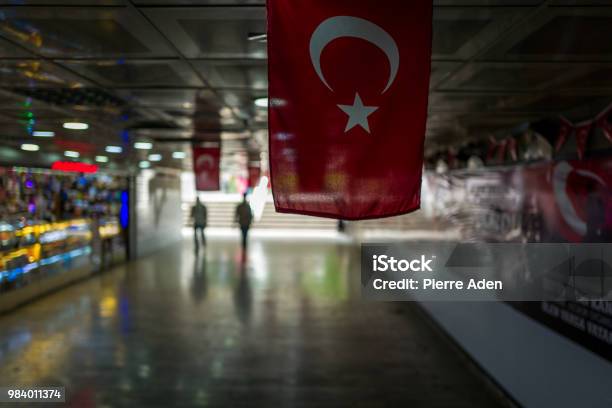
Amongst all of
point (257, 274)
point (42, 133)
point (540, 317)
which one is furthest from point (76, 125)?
point (540, 317)

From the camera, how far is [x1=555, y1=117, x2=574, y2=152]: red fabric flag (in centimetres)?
594

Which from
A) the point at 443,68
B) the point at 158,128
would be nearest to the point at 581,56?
the point at 443,68

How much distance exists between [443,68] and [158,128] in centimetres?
591

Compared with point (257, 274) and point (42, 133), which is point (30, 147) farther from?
point (257, 274)

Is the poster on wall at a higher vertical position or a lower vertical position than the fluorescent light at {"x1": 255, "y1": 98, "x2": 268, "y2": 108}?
lower

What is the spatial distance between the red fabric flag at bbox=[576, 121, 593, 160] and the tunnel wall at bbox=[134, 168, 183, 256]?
11.2 meters

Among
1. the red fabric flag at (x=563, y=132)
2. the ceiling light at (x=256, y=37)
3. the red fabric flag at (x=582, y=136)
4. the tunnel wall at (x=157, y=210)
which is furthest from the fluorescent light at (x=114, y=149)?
the red fabric flag at (x=582, y=136)

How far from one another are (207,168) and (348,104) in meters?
9.62

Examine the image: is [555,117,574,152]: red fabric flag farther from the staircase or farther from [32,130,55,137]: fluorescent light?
the staircase

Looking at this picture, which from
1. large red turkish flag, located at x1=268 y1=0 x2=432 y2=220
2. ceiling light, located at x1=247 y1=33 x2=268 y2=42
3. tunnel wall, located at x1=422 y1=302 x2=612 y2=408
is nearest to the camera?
large red turkish flag, located at x1=268 y1=0 x2=432 y2=220

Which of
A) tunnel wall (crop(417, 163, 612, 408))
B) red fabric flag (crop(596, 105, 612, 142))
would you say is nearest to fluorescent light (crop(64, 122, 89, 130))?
tunnel wall (crop(417, 163, 612, 408))

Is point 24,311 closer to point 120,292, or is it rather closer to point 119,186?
point 120,292

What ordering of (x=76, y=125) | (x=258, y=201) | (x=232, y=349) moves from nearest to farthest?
(x=232, y=349) < (x=76, y=125) < (x=258, y=201)

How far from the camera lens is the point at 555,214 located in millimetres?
5926
